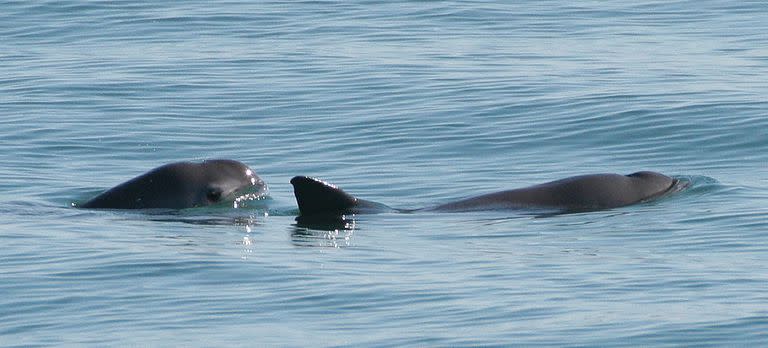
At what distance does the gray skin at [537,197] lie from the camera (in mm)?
17844

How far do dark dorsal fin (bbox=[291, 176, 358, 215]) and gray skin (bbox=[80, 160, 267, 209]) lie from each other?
1155 millimetres

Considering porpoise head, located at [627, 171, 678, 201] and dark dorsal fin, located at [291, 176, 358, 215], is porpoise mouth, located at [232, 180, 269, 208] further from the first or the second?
porpoise head, located at [627, 171, 678, 201]

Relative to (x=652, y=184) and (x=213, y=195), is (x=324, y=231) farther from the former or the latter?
(x=652, y=184)

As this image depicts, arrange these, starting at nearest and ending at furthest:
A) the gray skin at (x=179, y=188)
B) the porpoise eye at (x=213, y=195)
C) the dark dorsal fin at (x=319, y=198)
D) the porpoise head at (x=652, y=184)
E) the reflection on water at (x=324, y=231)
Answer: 1. the reflection on water at (x=324, y=231)
2. the dark dorsal fin at (x=319, y=198)
3. the porpoise head at (x=652, y=184)
4. the gray skin at (x=179, y=188)
5. the porpoise eye at (x=213, y=195)

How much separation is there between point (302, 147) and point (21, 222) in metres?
5.92

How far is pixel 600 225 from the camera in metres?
17.0

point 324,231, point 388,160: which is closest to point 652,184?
point 324,231

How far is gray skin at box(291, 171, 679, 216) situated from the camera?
1784 centimetres

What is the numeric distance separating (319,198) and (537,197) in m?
1.99

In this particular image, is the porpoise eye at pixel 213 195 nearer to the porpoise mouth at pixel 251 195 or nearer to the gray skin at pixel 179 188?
the gray skin at pixel 179 188

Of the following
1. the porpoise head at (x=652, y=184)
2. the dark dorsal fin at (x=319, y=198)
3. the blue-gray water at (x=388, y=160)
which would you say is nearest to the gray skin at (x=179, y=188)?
the blue-gray water at (x=388, y=160)

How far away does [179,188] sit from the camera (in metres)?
18.7

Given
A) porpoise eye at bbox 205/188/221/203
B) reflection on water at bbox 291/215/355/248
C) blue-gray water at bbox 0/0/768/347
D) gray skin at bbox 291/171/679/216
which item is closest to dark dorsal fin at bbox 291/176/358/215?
gray skin at bbox 291/171/679/216

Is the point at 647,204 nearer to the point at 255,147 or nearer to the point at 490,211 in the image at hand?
the point at 490,211
